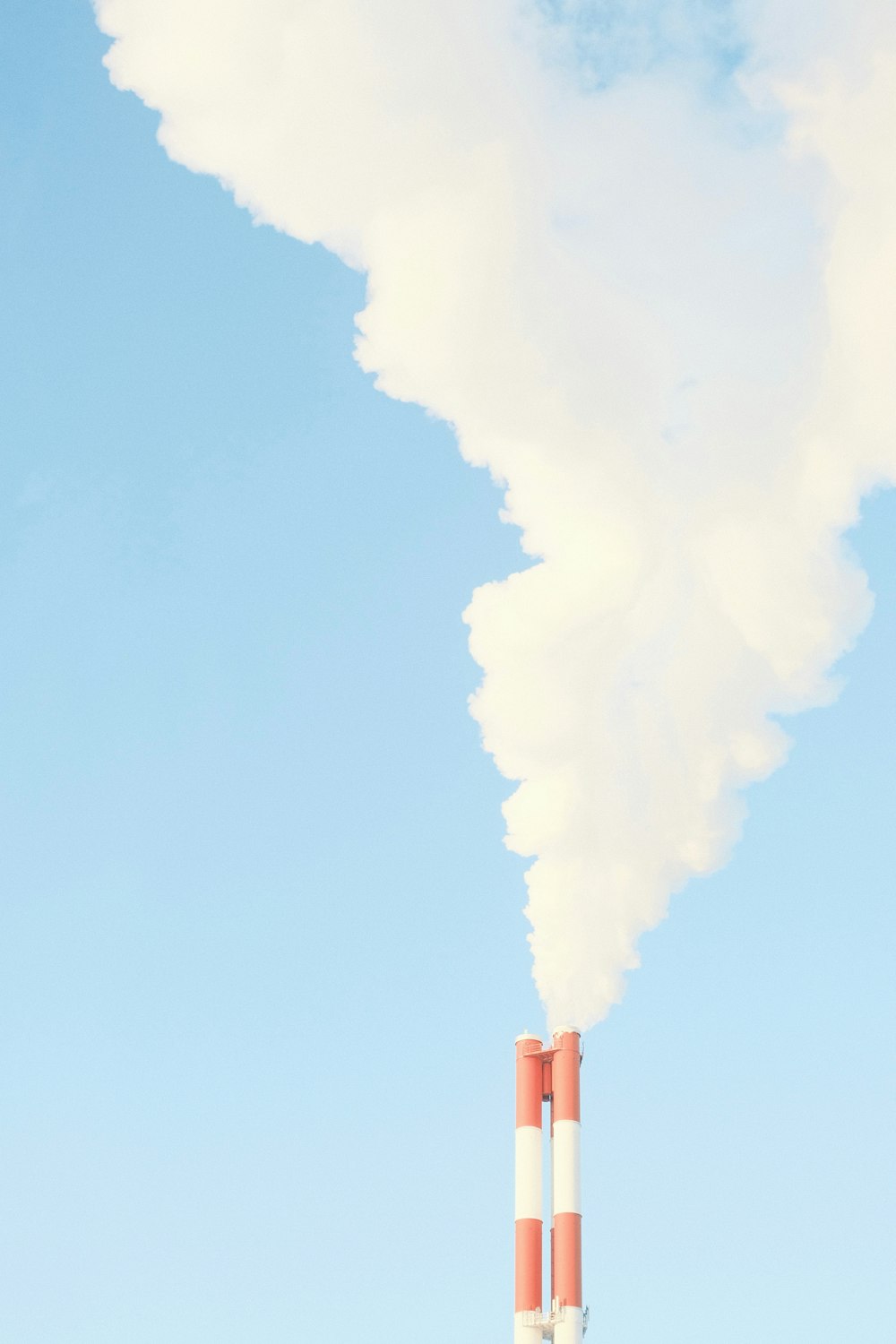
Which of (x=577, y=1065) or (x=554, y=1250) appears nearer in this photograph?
(x=554, y=1250)

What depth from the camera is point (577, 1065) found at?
198 ft

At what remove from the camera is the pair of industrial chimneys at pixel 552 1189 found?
179 ft

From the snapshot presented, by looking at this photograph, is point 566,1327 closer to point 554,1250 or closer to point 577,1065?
point 554,1250

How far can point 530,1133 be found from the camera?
58.8 meters

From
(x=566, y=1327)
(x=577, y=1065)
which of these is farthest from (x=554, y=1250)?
(x=577, y=1065)

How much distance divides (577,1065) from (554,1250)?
22.7 feet

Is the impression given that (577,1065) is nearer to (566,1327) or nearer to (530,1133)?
(530,1133)

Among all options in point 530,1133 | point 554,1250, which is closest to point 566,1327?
point 554,1250

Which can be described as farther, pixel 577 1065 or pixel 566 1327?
pixel 577 1065

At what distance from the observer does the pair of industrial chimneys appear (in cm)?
5450

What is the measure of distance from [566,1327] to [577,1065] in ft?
31.4

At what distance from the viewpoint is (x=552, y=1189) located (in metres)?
57.6

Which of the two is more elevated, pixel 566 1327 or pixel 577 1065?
pixel 577 1065

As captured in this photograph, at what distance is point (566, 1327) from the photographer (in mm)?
54000
